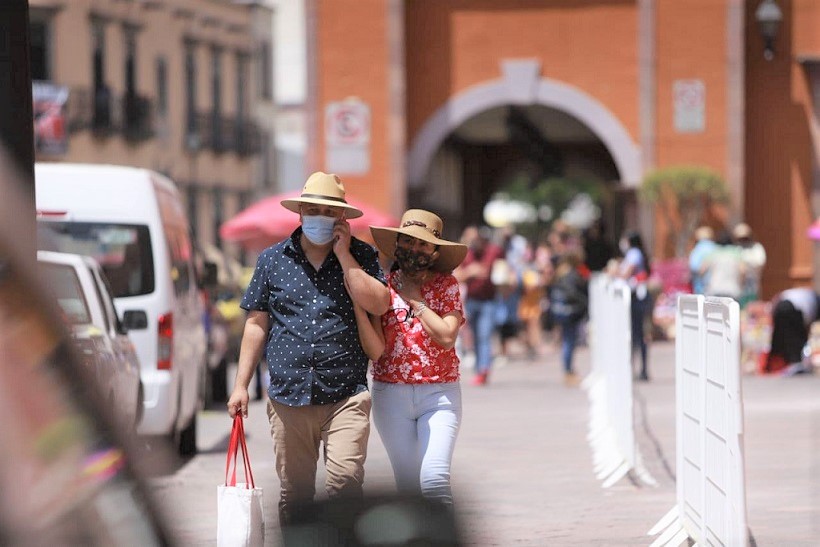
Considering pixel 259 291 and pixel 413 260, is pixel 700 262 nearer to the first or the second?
pixel 413 260

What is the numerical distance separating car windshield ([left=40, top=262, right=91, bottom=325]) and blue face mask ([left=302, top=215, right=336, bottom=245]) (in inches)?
147

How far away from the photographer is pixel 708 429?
7.45m

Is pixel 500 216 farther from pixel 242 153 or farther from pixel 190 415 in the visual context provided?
pixel 190 415

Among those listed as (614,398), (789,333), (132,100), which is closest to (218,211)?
(132,100)

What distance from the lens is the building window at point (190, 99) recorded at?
55.7 metres

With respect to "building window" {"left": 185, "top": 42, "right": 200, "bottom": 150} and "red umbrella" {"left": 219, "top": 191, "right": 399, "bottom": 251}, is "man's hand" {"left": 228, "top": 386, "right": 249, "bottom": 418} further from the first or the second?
"building window" {"left": 185, "top": 42, "right": 200, "bottom": 150}

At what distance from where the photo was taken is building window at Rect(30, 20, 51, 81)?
151ft

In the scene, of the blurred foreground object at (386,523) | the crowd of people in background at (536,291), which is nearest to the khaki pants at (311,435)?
the blurred foreground object at (386,523)

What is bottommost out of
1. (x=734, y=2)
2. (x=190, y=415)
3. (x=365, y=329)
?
(x=190, y=415)

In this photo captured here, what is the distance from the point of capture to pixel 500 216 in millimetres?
72875

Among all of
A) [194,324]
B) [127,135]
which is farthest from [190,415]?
[127,135]

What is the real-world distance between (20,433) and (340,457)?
453 centimetres

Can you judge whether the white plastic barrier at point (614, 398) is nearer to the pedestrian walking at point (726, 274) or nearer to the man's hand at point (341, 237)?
the man's hand at point (341, 237)

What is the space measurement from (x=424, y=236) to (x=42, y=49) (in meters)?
40.5
